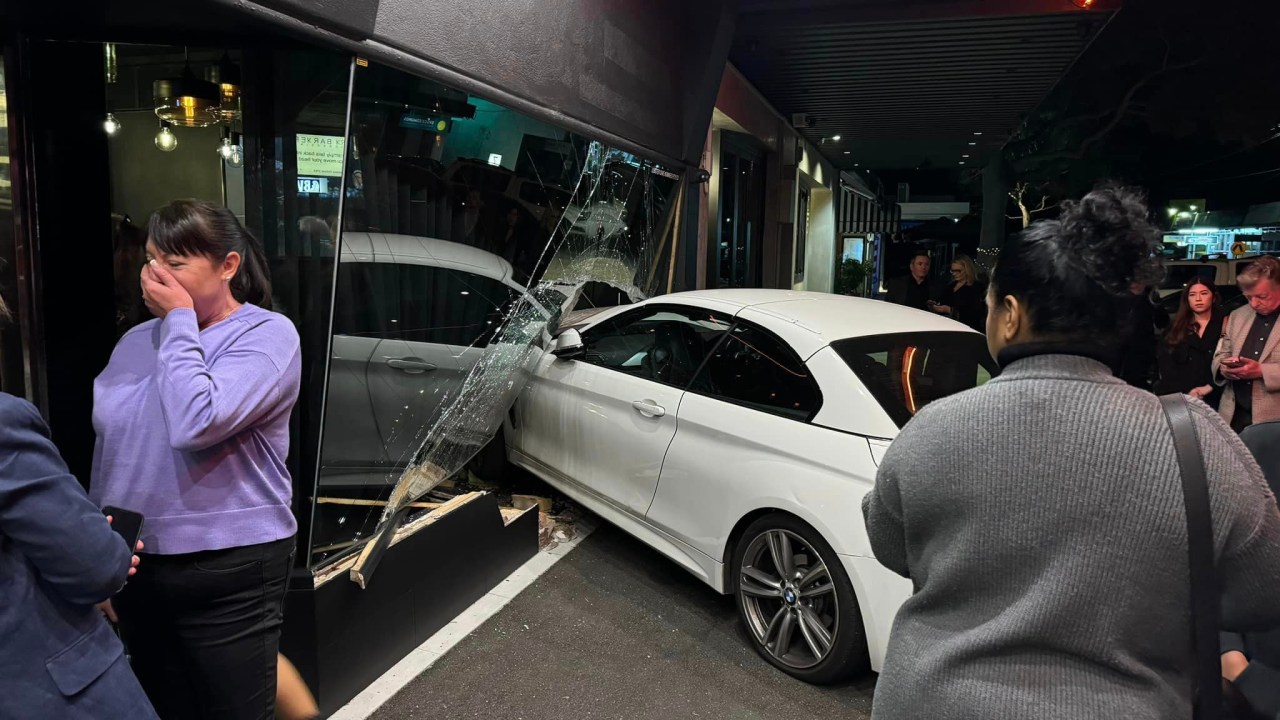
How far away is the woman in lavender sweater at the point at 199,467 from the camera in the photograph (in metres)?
1.71

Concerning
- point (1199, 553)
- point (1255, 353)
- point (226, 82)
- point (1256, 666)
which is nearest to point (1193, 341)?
point (1255, 353)

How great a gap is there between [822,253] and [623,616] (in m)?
20.1

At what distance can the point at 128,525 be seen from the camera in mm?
1631

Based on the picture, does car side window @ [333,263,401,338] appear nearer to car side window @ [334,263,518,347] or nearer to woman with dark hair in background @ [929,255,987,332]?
car side window @ [334,263,518,347]

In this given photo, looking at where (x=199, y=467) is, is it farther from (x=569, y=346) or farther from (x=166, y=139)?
(x=569, y=346)

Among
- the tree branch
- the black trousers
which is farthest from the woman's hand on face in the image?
the tree branch

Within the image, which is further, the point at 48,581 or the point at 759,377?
the point at 759,377

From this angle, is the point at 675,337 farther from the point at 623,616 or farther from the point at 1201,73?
the point at 1201,73

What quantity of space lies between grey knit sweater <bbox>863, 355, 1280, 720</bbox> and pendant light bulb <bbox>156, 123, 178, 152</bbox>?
2910mm

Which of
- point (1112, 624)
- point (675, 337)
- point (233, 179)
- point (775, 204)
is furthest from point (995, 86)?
point (1112, 624)

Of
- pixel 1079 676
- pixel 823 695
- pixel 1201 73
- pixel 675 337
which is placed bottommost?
pixel 823 695

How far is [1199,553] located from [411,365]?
294 cm

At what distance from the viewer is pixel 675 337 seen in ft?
13.8

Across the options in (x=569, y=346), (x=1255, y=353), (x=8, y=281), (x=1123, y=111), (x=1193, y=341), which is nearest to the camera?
(x=8, y=281)
